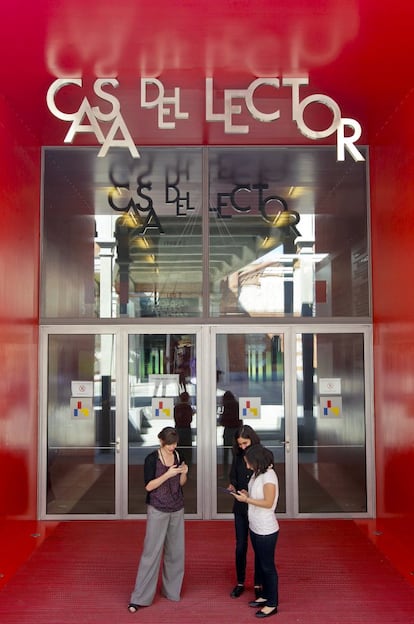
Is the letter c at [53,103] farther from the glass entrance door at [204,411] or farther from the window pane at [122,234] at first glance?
the glass entrance door at [204,411]

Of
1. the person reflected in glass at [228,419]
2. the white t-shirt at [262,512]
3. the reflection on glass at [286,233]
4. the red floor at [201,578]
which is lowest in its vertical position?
the red floor at [201,578]

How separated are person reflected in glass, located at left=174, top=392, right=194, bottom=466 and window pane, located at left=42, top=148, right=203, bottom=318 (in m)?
1.14

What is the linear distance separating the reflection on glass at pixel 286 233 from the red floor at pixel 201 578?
8.73 ft

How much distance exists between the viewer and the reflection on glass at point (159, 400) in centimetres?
777

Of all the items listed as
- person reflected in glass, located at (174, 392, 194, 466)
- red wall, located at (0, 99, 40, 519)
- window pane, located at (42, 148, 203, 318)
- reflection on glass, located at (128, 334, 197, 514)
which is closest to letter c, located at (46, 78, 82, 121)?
red wall, located at (0, 99, 40, 519)

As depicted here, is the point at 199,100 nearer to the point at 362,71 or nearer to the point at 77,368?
the point at 362,71

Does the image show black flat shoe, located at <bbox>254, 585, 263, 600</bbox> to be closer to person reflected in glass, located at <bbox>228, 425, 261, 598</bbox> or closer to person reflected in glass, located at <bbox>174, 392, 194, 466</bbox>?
person reflected in glass, located at <bbox>228, 425, 261, 598</bbox>

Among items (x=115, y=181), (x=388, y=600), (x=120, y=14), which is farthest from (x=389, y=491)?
(x=120, y=14)

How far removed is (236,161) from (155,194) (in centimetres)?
109

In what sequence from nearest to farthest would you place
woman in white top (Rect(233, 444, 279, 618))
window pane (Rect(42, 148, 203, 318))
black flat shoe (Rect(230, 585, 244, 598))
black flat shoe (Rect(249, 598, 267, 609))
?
woman in white top (Rect(233, 444, 279, 618))
black flat shoe (Rect(249, 598, 267, 609))
black flat shoe (Rect(230, 585, 244, 598))
window pane (Rect(42, 148, 203, 318))

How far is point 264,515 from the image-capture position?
4895 mm

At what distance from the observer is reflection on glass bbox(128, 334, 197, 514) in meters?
7.77

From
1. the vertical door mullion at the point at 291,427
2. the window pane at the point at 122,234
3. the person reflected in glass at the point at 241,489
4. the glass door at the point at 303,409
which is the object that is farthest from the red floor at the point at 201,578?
the window pane at the point at 122,234

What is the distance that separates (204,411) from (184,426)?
31cm
